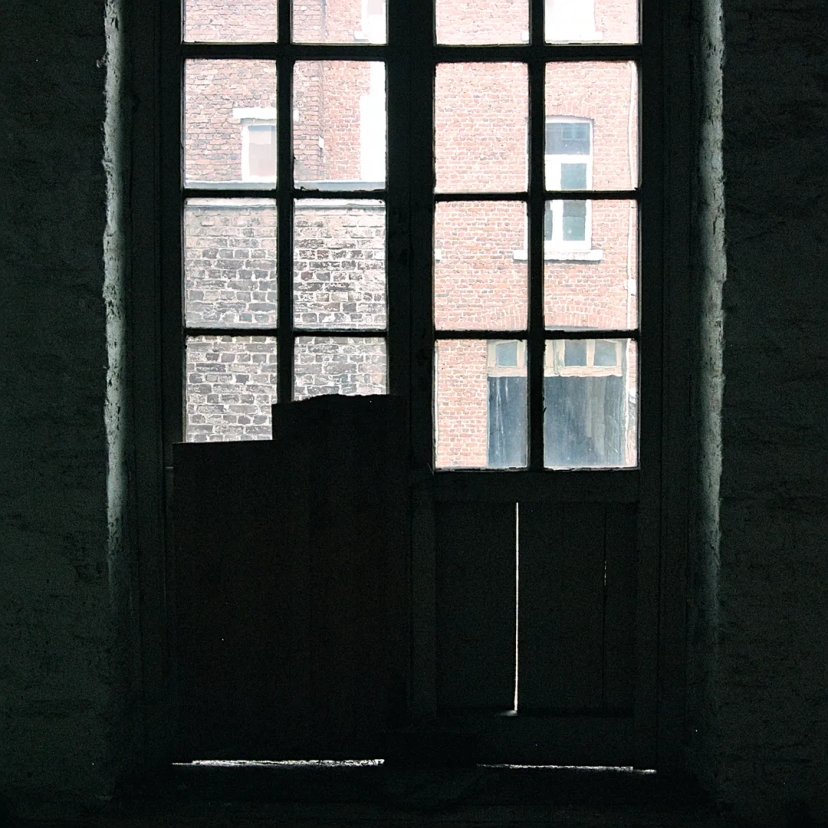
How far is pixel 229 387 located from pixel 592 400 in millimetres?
967

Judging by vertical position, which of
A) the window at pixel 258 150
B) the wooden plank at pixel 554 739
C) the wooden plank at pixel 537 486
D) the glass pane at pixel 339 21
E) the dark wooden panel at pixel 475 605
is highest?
the glass pane at pixel 339 21

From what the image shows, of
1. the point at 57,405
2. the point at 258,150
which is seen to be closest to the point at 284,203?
the point at 258,150

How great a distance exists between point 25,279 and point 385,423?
3.14 ft

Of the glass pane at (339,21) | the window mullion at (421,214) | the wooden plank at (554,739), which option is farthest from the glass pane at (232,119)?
the wooden plank at (554,739)

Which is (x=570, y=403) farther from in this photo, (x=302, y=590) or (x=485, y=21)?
(x=485, y=21)

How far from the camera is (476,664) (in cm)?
282

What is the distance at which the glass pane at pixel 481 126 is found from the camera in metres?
2.75

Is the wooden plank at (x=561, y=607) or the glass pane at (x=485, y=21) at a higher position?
the glass pane at (x=485, y=21)

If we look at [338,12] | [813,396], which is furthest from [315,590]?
[338,12]

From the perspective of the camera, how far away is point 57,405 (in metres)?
2.52

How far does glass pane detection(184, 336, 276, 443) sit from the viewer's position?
2.78m

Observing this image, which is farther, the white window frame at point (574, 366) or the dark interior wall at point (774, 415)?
the white window frame at point (574, 366)

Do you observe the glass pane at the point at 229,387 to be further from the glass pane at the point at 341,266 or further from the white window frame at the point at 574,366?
the white window frame at the point at 574,366

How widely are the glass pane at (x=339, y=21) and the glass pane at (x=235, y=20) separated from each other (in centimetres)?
7
